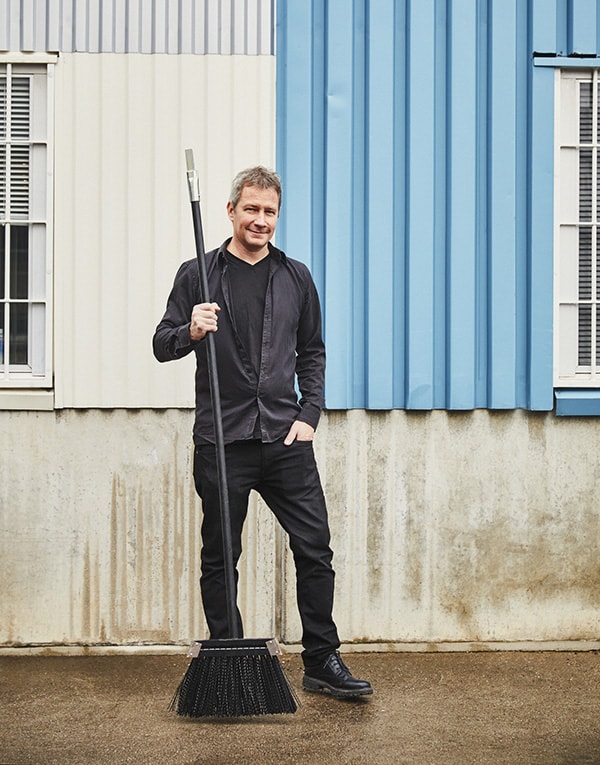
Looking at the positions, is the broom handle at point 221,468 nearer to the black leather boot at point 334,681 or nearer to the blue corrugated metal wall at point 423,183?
the black leather boot at point 334,681

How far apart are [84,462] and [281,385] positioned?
1.38 m

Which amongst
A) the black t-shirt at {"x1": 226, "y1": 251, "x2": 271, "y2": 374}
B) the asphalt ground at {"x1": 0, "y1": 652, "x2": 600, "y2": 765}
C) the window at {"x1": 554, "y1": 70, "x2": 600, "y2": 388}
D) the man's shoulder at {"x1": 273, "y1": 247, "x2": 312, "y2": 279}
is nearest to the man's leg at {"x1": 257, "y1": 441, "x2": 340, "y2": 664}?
the asphalt ground at {"x1": 0, "y1": 652, "x2": 600, "y2": 765}

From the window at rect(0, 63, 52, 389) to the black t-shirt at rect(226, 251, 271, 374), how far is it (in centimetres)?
132

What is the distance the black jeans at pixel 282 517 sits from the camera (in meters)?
5.01

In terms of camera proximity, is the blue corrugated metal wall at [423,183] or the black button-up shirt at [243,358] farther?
the blue corrugated metal wall at [423,183]

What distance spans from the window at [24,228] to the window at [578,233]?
2573 millimetres

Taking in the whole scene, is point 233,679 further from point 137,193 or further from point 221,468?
point 137,193

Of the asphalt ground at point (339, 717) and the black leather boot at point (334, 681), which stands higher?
the black leather boot at point (334, 681)

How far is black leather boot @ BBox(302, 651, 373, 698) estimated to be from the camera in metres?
5.02

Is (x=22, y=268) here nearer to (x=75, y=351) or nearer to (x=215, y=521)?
(x=75, y=351)

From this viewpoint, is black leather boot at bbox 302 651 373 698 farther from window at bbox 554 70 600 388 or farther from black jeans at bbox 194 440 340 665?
window at bbox 554 70 600 388

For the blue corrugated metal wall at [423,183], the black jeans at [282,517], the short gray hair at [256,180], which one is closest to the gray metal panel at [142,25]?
the blue corrugated metal wall at [423,183]

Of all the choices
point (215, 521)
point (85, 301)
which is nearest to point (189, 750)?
point (215, 521)

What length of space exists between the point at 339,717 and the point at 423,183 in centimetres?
261
